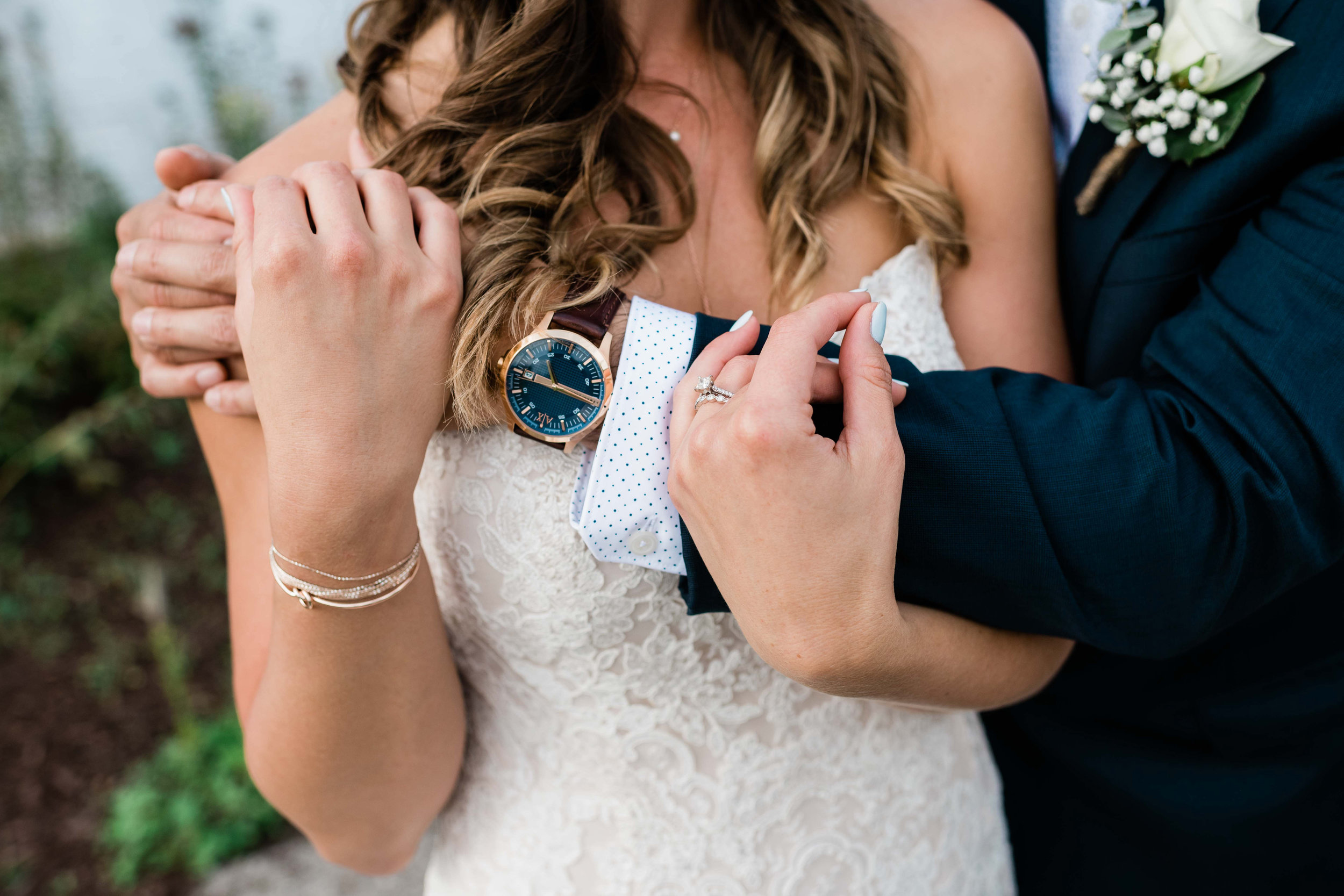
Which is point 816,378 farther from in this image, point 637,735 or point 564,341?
point 637,735

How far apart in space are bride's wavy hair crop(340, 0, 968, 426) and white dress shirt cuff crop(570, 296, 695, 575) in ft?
0.41

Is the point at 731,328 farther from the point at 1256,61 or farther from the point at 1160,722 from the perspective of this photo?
the point at 1160,722

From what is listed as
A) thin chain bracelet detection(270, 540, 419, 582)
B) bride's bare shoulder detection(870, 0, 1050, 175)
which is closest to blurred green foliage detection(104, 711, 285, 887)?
thin chain bracelet detection(270, 540, 419, 582)

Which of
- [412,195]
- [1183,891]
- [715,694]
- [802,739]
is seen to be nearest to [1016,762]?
[1183,891]

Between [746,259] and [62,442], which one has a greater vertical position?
[746,259]

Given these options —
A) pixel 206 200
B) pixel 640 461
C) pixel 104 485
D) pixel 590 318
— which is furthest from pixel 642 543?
pixel 104 485

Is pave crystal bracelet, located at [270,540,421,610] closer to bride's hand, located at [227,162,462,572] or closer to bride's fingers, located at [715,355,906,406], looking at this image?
bride's hand, located at [227,162,462,572]

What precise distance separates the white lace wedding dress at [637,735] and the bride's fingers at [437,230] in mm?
272

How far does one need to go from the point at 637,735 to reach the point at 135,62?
3823 millimetres

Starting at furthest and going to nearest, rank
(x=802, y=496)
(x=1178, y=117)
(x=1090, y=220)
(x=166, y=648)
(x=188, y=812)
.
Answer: (x=166, y=648) < (x=188, y=812) < (x=1090, y=220) < (x=1178, y=117) < (x=802, y=496)

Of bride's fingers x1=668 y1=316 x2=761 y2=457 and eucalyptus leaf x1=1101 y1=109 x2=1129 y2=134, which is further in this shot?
eucalyptus leaf x1=1101 y1=109 x2=1129 y2=134

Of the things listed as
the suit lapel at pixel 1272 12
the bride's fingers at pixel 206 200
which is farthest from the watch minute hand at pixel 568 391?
the suit lapel at pixel 1272 12

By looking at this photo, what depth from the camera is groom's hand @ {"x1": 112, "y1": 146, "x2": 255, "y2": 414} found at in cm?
135

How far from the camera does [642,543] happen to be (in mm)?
1230
